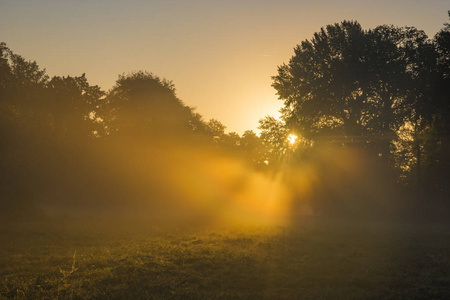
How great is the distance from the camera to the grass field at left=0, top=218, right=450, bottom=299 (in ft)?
44.3

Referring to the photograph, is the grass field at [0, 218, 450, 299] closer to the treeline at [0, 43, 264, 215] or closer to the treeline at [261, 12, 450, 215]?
the treeline at [0, 43, 264, 215]

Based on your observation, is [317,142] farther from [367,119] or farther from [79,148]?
[79,148]

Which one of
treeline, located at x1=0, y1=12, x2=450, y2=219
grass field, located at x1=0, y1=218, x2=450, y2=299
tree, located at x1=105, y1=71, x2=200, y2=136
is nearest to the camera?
grass field, located at x1=0, y1=218, x2=450, y2=299

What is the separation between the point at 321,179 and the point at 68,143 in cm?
2885

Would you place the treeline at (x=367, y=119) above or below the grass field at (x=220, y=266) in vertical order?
above

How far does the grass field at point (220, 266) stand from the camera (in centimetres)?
1350

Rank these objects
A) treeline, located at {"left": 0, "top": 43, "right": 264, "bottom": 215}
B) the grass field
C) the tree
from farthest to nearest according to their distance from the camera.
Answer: the tree → treeline, located at {"left": 0, "top": 43, "right": 264, "bottom": 215} → the grass field

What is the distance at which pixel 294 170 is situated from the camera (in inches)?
1852

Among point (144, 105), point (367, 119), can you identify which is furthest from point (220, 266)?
point (144, 105)

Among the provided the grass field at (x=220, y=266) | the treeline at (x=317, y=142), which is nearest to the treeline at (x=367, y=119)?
the treeline at (x=317, y=142)

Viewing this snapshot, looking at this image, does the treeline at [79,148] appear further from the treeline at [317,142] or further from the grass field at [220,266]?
the grass field at [220,266]

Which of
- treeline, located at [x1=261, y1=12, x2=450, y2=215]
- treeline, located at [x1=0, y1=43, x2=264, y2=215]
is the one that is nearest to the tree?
treeline, located at [x1=0, y1=43, x2=264, y2=215]

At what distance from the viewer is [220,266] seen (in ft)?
58.0

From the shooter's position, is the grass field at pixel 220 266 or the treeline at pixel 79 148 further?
the treeline at pixel 79 148
